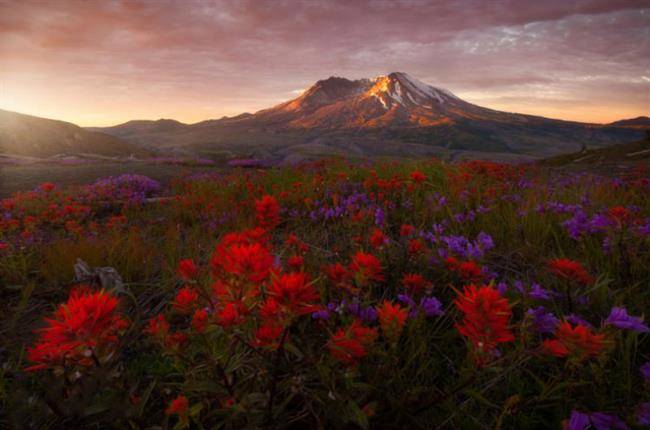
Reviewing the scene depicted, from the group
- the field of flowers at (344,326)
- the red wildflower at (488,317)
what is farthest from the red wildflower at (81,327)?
the red wildflower at (488,317)

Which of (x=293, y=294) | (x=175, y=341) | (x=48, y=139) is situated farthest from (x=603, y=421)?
(x=48, y=139)

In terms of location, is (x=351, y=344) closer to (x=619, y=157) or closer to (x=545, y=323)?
(x=545, y=323)

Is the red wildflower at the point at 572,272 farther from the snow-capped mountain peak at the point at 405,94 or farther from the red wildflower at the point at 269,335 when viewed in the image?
the snow-capped mountain peak at the point at 405,94

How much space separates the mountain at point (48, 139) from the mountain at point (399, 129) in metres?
79.8

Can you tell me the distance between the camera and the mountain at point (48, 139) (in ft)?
82.2

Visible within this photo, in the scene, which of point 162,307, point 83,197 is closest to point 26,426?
point 162,307

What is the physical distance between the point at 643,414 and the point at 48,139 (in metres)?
36.5

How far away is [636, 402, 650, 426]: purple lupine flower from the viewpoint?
0.91 m

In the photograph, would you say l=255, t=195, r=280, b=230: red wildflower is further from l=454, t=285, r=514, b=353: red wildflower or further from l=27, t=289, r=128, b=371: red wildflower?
l=454, t=285, r=514, b=353: red wildflower

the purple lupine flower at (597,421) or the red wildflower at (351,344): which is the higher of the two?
→ the red wildflower at (351,344)

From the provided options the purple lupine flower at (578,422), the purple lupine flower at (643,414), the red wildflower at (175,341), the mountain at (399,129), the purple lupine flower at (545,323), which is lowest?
the purple lupine flower at (578,422)

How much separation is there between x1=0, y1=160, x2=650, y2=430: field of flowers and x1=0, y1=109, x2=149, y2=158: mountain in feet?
87.3

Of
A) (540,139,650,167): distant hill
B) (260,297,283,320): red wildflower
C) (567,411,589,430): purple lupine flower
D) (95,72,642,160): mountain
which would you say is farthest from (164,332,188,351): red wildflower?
(95,72,642,160): mountain

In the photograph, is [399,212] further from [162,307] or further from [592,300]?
[162,307]
